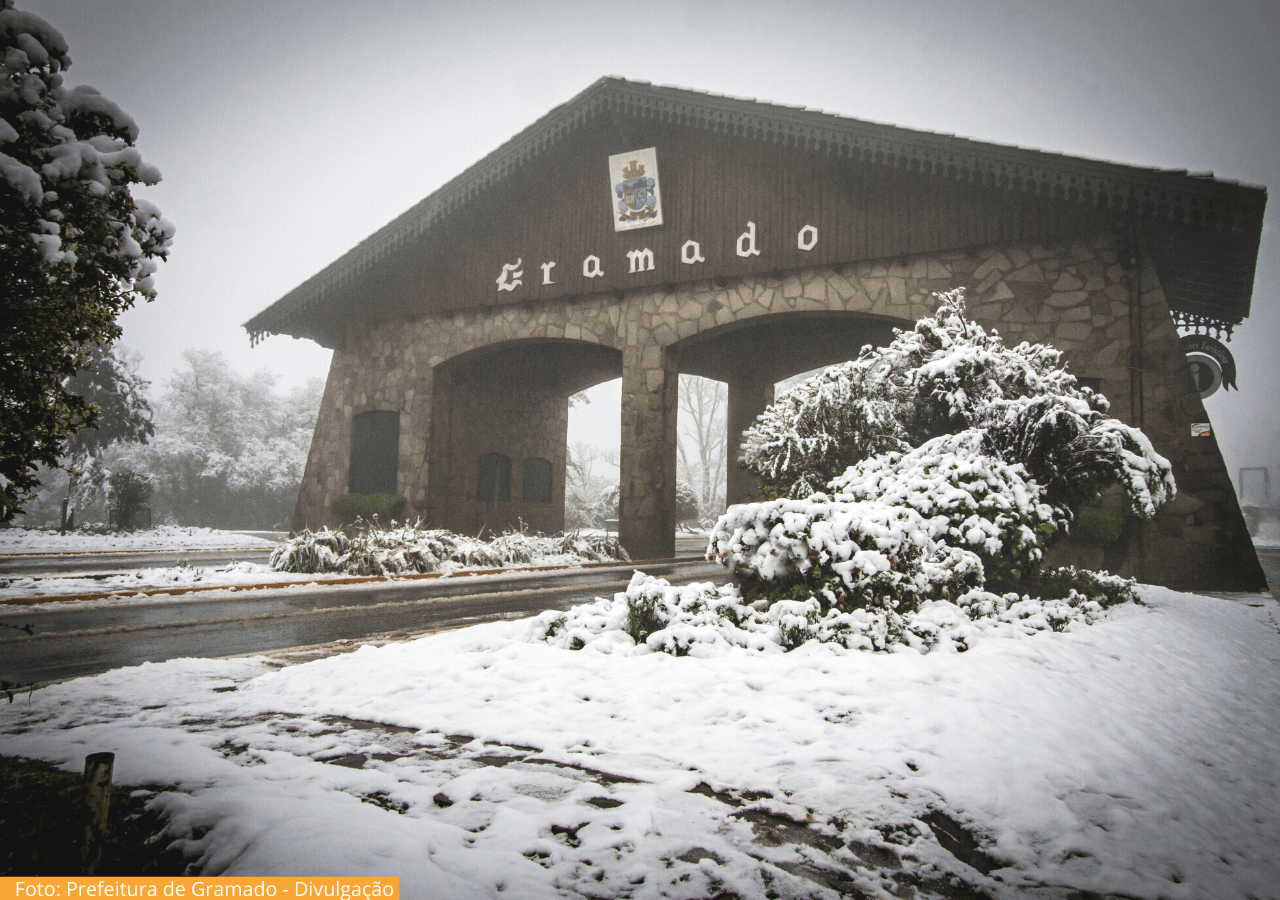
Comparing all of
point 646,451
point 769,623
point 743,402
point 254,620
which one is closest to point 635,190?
point 646,451

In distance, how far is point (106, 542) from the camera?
14.5 meters

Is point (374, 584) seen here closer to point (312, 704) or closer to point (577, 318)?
point (312, 704)

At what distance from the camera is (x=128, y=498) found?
18.5 m

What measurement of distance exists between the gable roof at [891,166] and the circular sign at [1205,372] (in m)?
1.52

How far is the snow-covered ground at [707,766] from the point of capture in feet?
5.64

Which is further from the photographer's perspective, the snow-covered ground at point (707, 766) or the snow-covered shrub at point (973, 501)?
the snow-covered shrub at point (973, 501)

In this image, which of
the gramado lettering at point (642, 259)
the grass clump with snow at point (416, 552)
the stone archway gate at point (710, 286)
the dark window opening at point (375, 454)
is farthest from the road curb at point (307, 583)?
the gramado lettering at point (642, 259)

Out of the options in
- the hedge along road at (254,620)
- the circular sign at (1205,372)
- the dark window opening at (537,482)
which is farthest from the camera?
the dark window opening at (537,482)

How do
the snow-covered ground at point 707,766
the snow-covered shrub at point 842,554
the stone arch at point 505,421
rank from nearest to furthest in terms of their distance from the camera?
the snow-covered ground at point 707,766 → the snow-covered shrub at point 842,554 → the stone arch at point 505,421

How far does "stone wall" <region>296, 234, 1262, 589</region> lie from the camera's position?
8.93 meters

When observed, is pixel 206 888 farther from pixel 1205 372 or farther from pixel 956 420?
pixel 1205 372

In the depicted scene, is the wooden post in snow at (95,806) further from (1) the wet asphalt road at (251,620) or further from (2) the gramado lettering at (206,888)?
(1) the wet asphalt road at (251,620)
